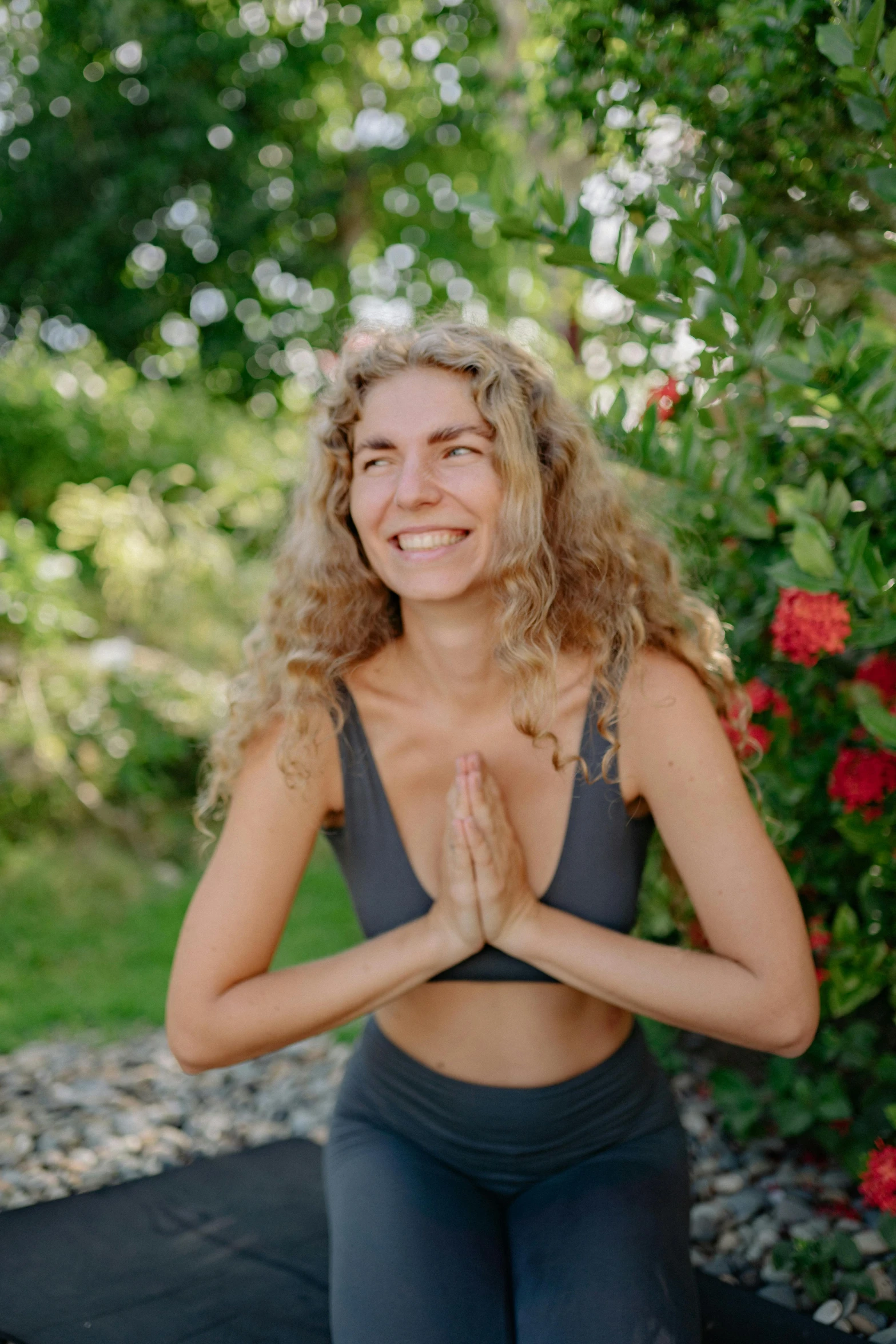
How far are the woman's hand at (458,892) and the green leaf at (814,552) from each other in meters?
0.66

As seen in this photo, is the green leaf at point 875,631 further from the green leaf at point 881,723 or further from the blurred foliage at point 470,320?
the green leaf at point 881,723

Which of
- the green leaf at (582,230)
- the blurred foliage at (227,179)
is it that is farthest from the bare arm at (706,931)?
the blurred foliage at (227,179)

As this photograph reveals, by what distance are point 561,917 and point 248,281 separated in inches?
460

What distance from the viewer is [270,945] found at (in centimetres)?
193

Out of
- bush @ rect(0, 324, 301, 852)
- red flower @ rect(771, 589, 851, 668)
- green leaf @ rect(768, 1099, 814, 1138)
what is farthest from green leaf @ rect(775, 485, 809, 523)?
bush @ rect(0, 324, 301, 852)

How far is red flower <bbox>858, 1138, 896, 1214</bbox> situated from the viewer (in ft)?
6.45

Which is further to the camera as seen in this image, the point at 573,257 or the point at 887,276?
the point at 573,257

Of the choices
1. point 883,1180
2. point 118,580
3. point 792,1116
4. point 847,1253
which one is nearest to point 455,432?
point 883,1180

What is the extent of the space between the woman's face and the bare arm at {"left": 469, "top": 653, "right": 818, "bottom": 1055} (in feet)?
1.28

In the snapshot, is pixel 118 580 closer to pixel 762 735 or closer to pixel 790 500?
pixel 762 735

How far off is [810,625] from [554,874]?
0.63 metres

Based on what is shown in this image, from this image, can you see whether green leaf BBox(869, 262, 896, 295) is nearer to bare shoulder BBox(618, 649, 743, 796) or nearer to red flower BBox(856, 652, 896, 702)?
bare shoulder BBox(618, 649, 743, 796)

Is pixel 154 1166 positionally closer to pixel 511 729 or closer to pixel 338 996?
pixel 338 996

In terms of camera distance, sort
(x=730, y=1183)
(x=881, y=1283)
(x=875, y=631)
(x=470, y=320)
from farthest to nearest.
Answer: (x=730, y=1183), (x=881, y=1283), (x=470, y=320), (x=875, y=631)
